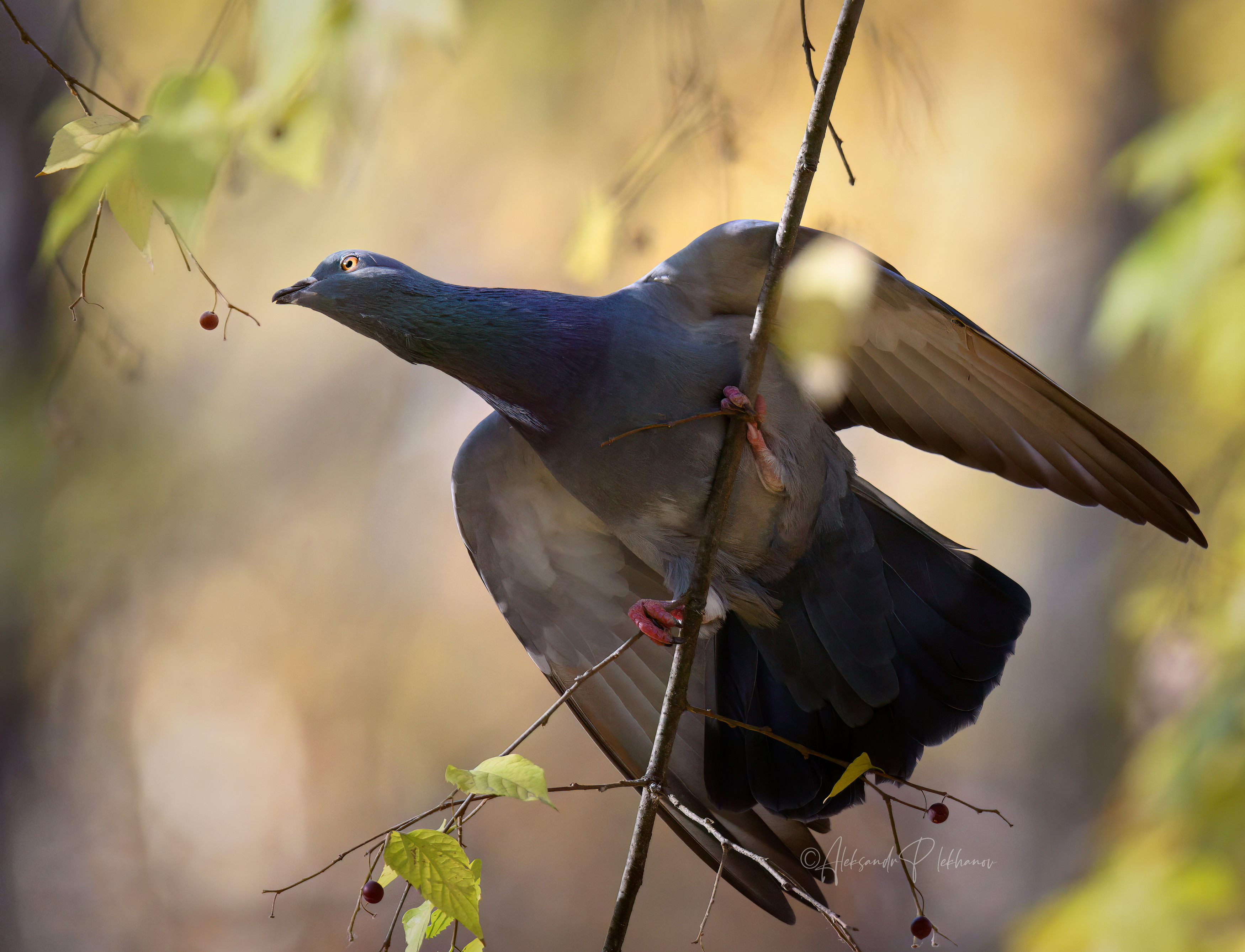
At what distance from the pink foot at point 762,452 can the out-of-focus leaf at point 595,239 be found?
68 cm

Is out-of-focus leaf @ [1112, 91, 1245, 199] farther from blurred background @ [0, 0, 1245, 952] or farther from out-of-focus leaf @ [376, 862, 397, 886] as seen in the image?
out-of-focus leaf @ [376, 862, 397, 886]

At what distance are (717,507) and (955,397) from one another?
426 millimetres

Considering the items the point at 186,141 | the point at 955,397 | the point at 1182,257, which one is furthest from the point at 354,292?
the point at 1182,257

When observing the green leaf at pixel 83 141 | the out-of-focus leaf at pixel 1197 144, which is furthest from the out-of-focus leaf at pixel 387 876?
the out-of-focus leaf at pixel 1197 144

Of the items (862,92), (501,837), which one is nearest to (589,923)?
(501,837)

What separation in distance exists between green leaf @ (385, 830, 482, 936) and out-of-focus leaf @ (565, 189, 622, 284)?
4.05 ft

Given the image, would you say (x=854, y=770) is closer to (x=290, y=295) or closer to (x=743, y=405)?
(x=743, y=405)

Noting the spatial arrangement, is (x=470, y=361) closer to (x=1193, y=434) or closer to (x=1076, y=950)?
(x=1076, y=950)

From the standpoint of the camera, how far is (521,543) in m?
1.53

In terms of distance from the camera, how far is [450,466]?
212 centimetres

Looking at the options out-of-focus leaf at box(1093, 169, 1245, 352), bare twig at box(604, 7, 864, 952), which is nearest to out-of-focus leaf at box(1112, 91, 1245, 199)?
out-of-focus leaf at box(1093, 169, 1245, 352)

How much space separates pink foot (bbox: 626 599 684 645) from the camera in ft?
3.94

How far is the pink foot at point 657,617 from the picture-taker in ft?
3.94

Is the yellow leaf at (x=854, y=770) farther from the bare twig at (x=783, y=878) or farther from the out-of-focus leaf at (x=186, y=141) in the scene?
the out-of-focus leaf at (x=186, y=141)
